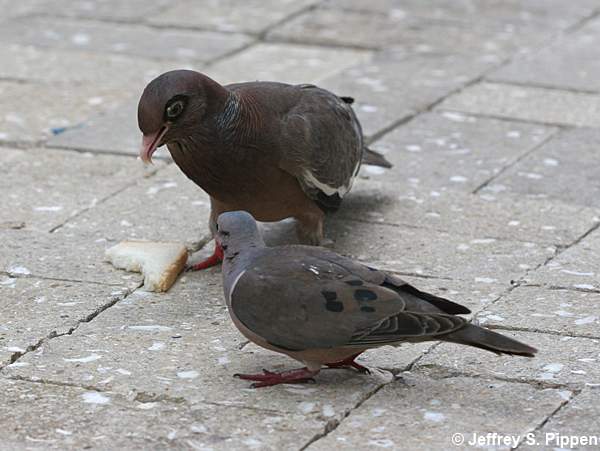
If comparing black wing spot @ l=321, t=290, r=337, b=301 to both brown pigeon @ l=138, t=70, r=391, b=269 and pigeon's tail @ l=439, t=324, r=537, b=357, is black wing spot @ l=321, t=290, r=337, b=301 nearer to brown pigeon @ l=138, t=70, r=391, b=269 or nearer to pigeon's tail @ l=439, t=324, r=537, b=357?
pigeon's tail @ l=439, t=324, r=537, b=357

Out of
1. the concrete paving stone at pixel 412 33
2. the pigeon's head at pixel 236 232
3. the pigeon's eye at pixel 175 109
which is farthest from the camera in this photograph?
the concrete paving stone at pixel 412 33

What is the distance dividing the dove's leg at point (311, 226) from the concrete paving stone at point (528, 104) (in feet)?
6.97

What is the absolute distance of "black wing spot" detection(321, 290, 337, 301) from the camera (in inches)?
158

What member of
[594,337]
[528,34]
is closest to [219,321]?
[594,337]

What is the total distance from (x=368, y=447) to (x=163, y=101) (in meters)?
1.61

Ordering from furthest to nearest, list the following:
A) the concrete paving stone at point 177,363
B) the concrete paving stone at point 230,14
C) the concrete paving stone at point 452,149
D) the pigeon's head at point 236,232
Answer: the concrete paving stone at point 230,14, the concrete paving stone at point 452,149, the pigeon's head at point 236,232, the concrete paving stone at point 177,363

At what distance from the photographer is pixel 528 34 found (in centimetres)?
894

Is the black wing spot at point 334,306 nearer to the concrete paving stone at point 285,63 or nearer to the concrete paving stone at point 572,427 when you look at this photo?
the concrete paving stone at point 572,427

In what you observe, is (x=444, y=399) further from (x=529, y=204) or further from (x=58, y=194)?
(x=58, y=194)

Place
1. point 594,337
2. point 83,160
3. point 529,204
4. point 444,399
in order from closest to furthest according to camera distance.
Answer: point 444,399
point 594,337
point 529,204
point 83,160

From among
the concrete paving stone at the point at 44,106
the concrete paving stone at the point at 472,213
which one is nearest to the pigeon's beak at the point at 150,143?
the concrete paving stone at the point at 472,213

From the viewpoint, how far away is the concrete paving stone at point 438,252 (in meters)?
5.29

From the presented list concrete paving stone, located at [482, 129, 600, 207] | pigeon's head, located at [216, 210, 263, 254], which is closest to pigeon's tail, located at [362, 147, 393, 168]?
concrete paving stone, located at [482, 129, 600, 207]
